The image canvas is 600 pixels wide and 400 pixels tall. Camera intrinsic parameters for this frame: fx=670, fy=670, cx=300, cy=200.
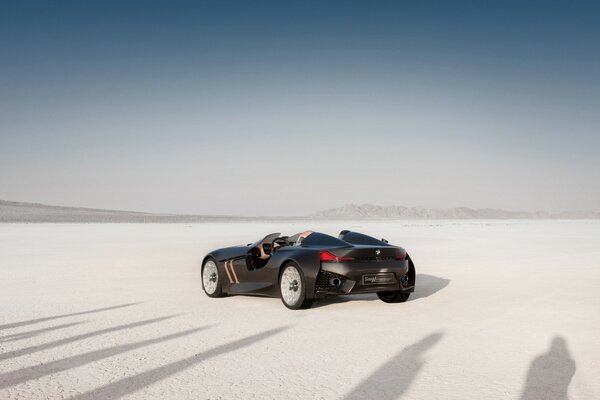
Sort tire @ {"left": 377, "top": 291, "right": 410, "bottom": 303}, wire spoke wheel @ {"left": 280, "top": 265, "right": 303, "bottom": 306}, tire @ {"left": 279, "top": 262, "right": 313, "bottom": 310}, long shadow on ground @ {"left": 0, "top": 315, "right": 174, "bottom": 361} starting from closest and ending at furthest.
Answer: long shadow on ground @ {"left": 0, "top": 315, "right": 174, "bottom": 361}
tire @ {"left": 279, "top": 262, "right": 313, "bottom": 310}
wire spoke wheel @ {"left": 280, "top": 265, "right": 303, "bottom": 306}
tire @ {"left": 377, "top": 291, "right": 410, "bottom": 303}

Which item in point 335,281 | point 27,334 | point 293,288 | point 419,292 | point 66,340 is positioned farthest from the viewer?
point 419,292

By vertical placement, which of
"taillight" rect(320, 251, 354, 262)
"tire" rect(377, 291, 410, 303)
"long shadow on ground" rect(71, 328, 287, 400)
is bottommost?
"long shadow on ground" rect(71, 328, 287, 400)

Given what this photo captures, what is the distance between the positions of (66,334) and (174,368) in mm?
2328

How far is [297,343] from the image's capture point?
282 inches

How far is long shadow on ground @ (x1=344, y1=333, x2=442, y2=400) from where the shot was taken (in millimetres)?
5141

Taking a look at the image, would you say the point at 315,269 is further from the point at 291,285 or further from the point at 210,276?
the point at 210,276

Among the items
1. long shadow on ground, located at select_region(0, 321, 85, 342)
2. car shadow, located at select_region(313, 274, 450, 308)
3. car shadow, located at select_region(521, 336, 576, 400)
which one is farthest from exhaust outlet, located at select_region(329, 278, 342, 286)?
long shadow on ground, located at select_region(0, 321, 85, 342)

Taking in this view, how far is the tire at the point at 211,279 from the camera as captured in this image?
11.1 m

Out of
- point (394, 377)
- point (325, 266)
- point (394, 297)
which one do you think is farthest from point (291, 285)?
point (394, 377)

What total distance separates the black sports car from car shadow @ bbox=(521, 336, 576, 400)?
3.02m

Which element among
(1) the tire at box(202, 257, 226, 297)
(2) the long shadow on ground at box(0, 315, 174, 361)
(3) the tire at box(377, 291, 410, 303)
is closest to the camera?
(2) the long shadow on ground at box(0, 315, 174, 361)

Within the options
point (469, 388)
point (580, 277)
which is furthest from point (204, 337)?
point (580, 277)

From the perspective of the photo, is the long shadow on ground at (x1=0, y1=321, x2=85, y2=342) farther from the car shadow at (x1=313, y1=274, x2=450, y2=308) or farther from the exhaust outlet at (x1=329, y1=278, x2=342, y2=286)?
the car shadow at (x1=313, y1=274, x2=450, y2=308)

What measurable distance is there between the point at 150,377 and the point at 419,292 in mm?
7091
